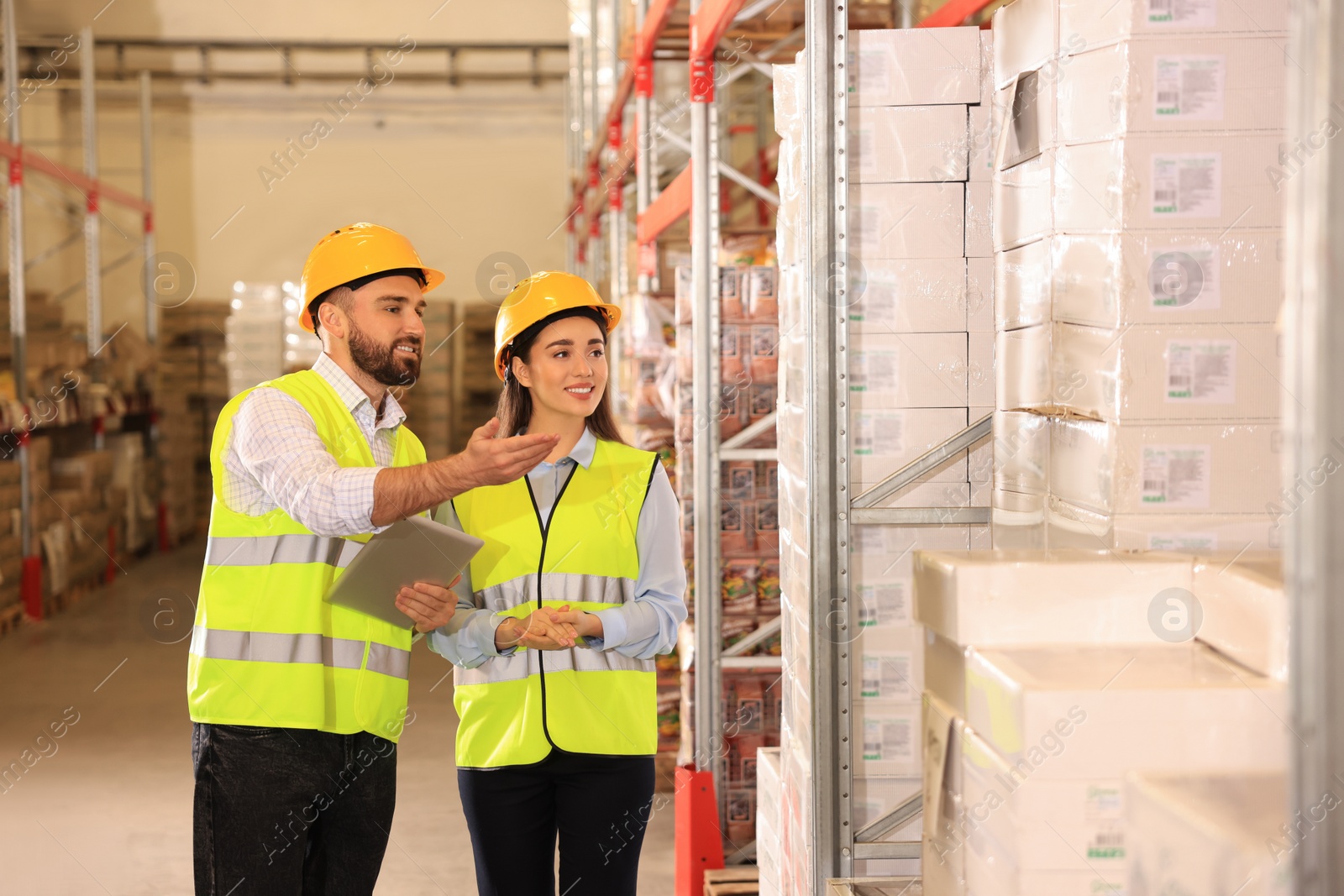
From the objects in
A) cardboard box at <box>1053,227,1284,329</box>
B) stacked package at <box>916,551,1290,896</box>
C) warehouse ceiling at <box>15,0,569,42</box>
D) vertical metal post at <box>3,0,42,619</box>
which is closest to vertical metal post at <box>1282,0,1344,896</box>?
stacked package at <box>916,551,1290,896</box>

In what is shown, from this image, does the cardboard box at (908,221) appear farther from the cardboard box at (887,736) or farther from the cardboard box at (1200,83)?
the cardboard box at (887,736)

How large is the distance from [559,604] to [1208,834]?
5.88ft

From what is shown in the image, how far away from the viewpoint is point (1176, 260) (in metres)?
2.31

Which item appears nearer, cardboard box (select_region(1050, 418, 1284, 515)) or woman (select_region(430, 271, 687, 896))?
cardboard box (select_region(1050, 418, 1284, 515))

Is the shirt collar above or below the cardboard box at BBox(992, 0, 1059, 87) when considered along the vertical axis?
below

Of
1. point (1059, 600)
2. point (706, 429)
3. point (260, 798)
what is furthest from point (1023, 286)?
point (706, 429)

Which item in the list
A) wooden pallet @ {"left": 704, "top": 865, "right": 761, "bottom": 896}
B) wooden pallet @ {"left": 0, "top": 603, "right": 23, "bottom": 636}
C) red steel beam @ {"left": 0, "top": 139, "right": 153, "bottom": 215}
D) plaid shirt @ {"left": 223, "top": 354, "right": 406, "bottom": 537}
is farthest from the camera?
red steel beam @ {"left": 0, "top": 139, "right": 153, "bottom": 215}

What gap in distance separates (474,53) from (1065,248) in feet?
46.7

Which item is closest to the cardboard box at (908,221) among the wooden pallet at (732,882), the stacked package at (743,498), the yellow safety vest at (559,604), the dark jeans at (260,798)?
the yellow safety vest at (559,604)

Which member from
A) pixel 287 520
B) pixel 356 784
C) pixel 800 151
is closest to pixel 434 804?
pixel 356 784

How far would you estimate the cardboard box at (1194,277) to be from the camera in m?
2.30

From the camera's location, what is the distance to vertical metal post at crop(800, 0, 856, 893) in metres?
2.79

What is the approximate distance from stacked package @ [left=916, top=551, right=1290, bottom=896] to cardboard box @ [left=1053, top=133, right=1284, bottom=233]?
661 millimetres

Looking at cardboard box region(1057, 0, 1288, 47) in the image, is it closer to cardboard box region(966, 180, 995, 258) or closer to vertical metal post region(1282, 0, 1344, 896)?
cardboard box region(966, 180, 995, 258)
